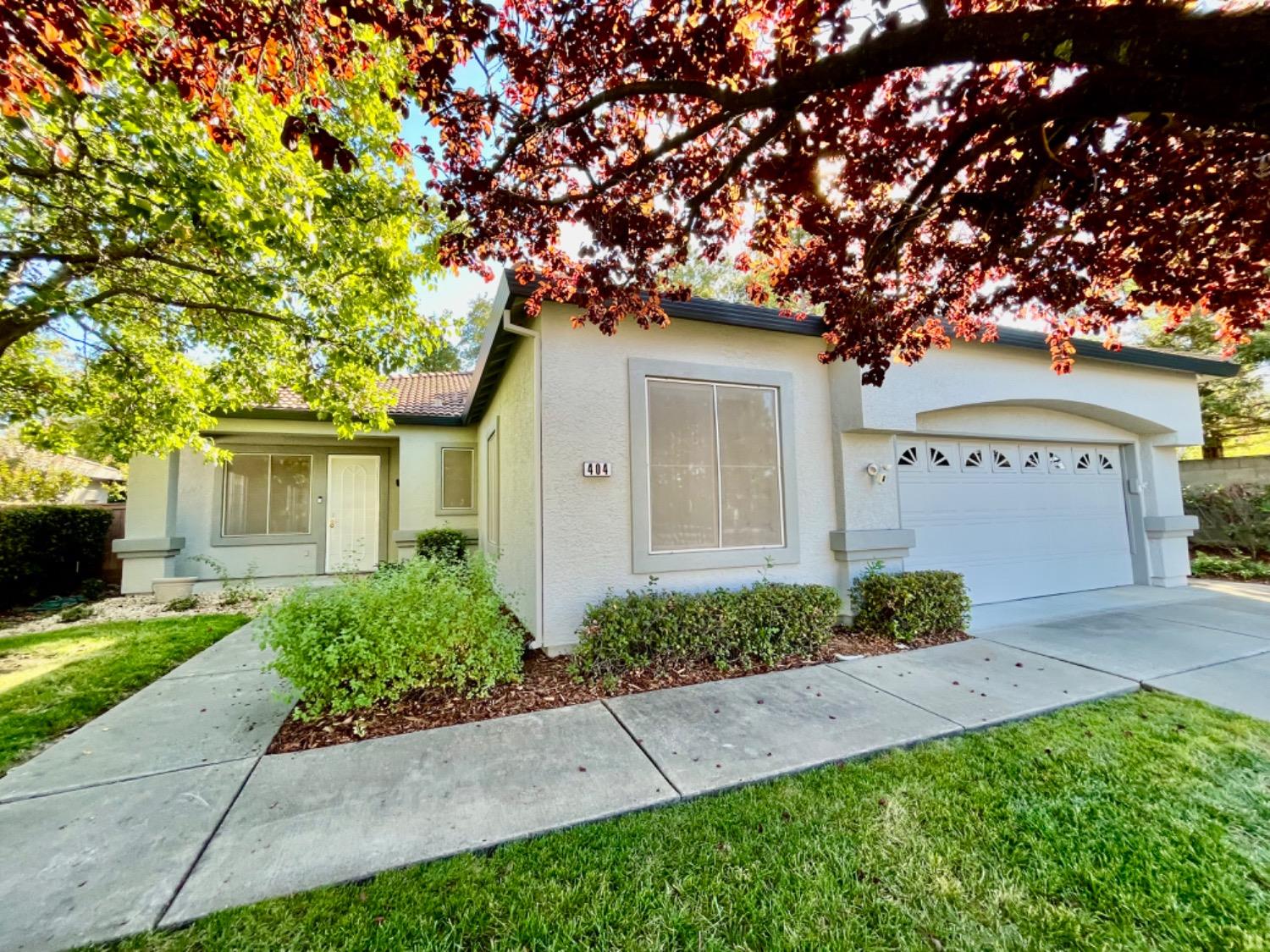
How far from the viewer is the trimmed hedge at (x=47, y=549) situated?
845 cm

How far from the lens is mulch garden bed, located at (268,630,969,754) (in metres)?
3.70

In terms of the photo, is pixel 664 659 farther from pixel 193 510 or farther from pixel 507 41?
pixel 193 510

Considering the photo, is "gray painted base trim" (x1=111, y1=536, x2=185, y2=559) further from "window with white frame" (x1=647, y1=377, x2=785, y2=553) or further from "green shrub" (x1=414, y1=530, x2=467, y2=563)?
A: "window with white frame" (x1=647, y1=377, x2=785, y2=553)

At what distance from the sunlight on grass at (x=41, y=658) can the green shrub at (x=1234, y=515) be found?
19018 millimetres

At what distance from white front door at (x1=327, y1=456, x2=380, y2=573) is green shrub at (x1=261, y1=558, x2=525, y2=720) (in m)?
7.28

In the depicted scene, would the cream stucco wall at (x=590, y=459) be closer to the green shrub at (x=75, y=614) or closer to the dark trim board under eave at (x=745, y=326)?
the dark trim board under eave at (x=745, y=326)

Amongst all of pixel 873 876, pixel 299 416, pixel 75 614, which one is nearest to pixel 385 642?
pixel 873 876

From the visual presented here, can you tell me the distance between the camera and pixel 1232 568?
946 centimetres

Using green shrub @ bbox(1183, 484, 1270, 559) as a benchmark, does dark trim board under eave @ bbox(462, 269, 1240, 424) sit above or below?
above

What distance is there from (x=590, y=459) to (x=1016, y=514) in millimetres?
6850

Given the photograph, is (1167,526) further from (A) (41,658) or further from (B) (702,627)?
(A) (41,658)

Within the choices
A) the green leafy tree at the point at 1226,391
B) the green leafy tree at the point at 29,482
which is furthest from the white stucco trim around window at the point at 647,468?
the green leafy tree at the point at 1226,391

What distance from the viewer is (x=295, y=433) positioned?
33.2 ft

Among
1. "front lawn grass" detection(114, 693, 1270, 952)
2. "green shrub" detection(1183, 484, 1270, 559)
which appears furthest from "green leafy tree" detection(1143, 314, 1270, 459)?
"front lawn grass" detection(114, 693, 1270, 952)
